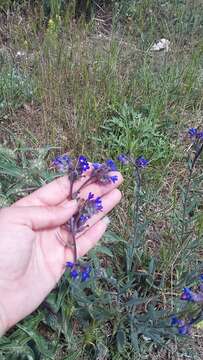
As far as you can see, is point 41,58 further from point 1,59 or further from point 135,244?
point 135,244

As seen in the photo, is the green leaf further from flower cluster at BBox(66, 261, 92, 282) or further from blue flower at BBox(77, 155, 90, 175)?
blue flower at BBox(77, 155, 90, 175)

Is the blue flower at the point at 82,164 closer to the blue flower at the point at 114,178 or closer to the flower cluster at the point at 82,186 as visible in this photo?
the flower cluster at the point at 82,186

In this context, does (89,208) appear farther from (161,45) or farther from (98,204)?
(161,45)

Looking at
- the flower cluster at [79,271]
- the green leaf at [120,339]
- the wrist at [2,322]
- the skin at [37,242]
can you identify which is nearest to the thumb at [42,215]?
the skin at [37,242]

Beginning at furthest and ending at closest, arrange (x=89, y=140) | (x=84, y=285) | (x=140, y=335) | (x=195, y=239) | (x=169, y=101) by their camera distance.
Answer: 1. (x=169, y=101)
2. (x=89, y=140)
3. (x=195, y=239)
4. (x=140, y=335)
5. (x=84, y=285)

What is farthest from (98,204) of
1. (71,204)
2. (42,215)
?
(42,215)

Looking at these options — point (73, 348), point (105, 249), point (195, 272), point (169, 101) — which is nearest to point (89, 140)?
point (169, 101)

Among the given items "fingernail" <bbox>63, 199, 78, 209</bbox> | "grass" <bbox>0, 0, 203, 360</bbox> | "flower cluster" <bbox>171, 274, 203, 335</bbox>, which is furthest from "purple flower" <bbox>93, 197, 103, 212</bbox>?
"flower cluster" <bbox>171, 274, 203, 335</bbox>
